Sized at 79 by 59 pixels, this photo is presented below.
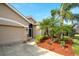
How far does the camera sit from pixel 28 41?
1154 cm

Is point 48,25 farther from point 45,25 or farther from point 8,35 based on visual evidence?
point 8,35

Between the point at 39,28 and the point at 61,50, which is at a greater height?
the point at 39,28

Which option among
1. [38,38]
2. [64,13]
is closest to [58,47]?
[38,38]

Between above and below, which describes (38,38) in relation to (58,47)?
above

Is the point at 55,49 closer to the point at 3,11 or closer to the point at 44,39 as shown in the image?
the point at 44,39

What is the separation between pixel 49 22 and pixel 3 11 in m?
3.56

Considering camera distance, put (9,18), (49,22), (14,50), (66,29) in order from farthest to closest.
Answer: (49,22) → (66,29) → (9,18) → (14,50)

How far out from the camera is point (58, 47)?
10.4 m

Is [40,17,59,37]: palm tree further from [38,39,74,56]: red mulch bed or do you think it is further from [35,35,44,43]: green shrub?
[38,39,74,56]: red mulch bed

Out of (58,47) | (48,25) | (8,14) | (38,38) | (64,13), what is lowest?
(58,47)

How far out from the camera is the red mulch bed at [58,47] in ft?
30.6

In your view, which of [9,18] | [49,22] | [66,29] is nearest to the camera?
[9,18]

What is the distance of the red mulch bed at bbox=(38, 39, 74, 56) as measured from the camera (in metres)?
9.32

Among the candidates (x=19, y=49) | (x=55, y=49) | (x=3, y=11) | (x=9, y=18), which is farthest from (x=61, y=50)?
(x=3, y=11)
